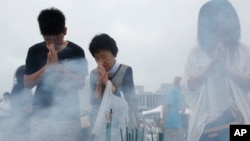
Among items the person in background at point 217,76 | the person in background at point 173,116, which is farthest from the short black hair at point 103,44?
the person in background at point 173,116

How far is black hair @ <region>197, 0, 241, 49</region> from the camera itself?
259 centimetres

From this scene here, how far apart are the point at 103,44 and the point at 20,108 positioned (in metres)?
0.73

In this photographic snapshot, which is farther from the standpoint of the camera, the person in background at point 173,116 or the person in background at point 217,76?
the person in background at point 173,116

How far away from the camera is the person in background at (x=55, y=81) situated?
8.58 feet

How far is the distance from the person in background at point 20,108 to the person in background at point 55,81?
1.33 feet

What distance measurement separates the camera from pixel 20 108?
3.18 m

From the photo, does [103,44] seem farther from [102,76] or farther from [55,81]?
[55,81]

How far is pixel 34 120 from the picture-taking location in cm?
265

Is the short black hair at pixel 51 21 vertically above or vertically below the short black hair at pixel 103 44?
above

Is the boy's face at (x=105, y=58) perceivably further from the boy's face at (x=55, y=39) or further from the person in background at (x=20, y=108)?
the person in background at (x=20, y=108)

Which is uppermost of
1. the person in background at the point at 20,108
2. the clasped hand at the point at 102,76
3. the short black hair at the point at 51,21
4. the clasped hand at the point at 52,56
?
the short black hair at the point at 51,21

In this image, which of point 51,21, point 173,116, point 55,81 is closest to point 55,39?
point 51,21

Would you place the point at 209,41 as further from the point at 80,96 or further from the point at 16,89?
the point at 16,89

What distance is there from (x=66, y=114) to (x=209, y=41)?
0.86 metres
